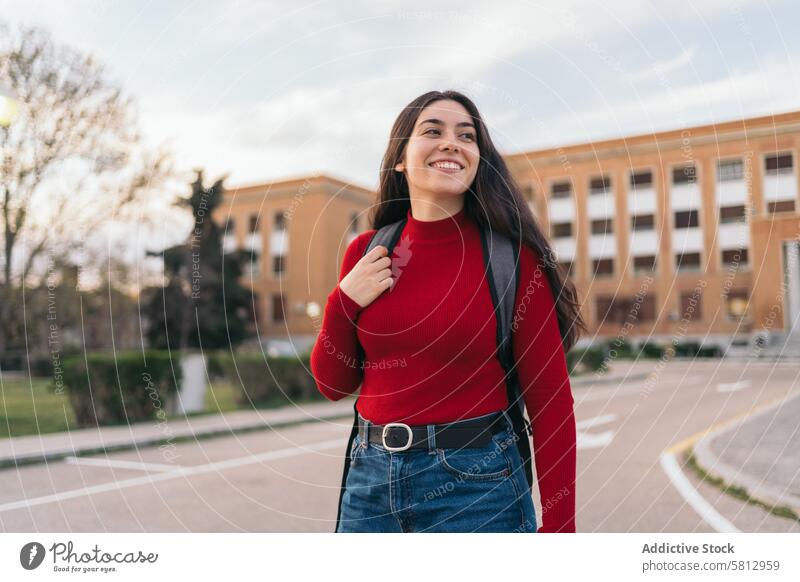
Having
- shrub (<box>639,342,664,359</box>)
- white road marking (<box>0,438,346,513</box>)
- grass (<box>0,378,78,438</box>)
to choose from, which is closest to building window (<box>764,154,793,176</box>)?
white road marking (<box>0,438,346,513</box>)

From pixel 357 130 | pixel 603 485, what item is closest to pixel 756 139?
pixel 357 130

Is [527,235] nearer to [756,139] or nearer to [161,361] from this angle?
[756,139]

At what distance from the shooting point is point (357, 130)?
3453 mm

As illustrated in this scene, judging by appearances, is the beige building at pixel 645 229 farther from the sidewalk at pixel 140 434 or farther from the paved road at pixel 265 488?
the sidewalk at pixel 140 434

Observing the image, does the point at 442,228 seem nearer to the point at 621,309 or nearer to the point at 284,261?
the point at 284,261

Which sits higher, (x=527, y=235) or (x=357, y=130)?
(x=357, y=130)

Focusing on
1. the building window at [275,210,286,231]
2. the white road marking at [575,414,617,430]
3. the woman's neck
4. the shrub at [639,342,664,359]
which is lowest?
the shrub at [639,342,664,359]

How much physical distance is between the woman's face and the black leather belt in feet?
2.22

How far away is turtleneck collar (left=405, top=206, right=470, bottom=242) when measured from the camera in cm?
226

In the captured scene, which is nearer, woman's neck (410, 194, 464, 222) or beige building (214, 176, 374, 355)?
woman's neck (410, 194, 464, 222)

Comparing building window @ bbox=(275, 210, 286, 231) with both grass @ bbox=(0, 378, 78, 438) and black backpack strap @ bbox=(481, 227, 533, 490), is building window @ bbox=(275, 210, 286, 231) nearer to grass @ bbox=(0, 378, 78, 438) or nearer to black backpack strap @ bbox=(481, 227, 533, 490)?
grass @ bbox=(0, 378, 78, 438)

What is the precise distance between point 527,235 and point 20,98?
13.5 ft

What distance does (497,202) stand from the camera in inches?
88.7

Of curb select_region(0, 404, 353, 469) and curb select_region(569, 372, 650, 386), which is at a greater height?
curb select_region(0, 404, 353, 469)
